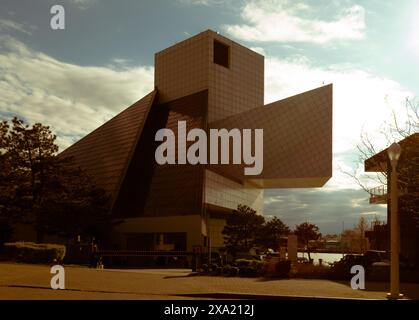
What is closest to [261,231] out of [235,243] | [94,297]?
[235,243]

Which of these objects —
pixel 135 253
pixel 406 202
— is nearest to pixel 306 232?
pixel 135 253

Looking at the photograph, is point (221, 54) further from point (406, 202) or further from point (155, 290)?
point (155, 290)

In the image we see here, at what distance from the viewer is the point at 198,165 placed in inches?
2014

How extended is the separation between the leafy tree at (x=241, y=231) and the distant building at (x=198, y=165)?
2.64m

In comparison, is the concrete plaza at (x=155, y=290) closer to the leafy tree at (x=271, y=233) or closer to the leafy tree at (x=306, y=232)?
the leafy tree at (x=271, y=233)

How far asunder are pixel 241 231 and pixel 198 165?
8.47 m

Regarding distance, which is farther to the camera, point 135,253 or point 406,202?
point 135,253

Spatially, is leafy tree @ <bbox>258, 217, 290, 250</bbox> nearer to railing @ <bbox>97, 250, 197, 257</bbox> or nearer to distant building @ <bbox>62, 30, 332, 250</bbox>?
distant building @ <bbox>62, 30, 332, 250</bbox>

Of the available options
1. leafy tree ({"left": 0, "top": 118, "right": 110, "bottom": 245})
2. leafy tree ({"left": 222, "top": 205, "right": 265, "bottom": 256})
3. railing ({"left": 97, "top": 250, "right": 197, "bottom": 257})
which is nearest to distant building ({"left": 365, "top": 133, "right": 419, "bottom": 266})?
leafy tree ({"left": 222, "top": 205, "right": 265, "bottom": 256})

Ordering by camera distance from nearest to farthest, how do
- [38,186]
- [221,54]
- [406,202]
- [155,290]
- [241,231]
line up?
[155,290] → [406,202] → [38,186] → [241,231] → [221,54]

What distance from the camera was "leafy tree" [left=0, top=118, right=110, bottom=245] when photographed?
38.0m

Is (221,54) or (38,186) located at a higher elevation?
(221,54)
